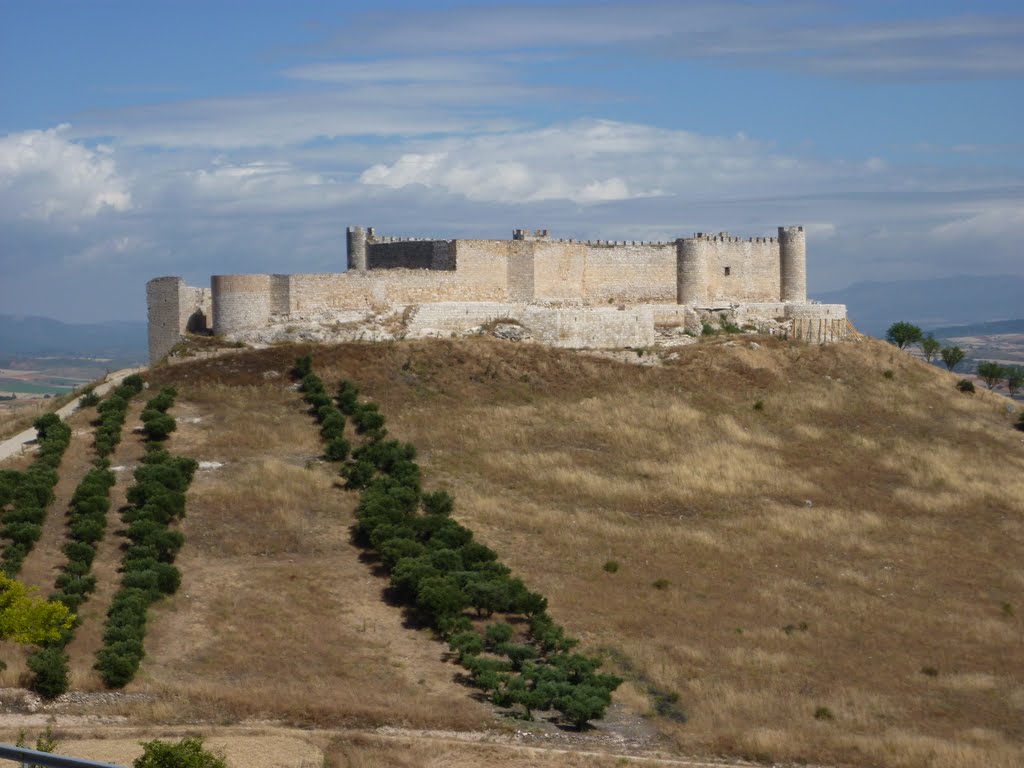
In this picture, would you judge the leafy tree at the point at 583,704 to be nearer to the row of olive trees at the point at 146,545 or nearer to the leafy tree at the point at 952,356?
the row of olive trees at the point at 146,545

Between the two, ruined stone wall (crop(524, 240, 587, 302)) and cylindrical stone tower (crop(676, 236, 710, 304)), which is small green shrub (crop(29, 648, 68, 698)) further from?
cylindrical stone tower (crop(676, 236, 710, 304))

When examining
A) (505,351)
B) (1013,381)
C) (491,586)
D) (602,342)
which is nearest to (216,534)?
(491,586)

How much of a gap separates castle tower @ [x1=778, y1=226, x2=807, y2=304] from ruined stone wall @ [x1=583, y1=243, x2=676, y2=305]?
4504 mm

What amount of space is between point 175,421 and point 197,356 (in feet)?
16.0

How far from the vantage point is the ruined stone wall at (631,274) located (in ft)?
157

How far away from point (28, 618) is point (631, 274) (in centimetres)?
3060

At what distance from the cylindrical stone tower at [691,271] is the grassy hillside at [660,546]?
3803mm

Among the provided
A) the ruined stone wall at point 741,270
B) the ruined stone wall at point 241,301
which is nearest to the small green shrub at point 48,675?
the ruined stone wall at point 241,301

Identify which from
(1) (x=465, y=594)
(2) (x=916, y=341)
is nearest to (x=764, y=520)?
(1) (x=465, y=594)

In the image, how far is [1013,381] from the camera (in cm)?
6762

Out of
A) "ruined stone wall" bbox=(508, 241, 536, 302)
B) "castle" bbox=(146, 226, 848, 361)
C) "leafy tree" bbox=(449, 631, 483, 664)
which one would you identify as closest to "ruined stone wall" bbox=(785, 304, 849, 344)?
"castle" bbox=(146, 226, 848, 361)

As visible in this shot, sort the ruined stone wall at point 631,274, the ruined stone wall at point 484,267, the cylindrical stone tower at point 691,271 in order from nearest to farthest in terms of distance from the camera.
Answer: the ruined stone wall at point 484,267
the ruined stone wall at point 631,274
the cylindrical stone tower at point 691,271

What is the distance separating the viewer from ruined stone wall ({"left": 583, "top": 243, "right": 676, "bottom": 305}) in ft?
157

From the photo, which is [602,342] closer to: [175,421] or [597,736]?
[175,421]
